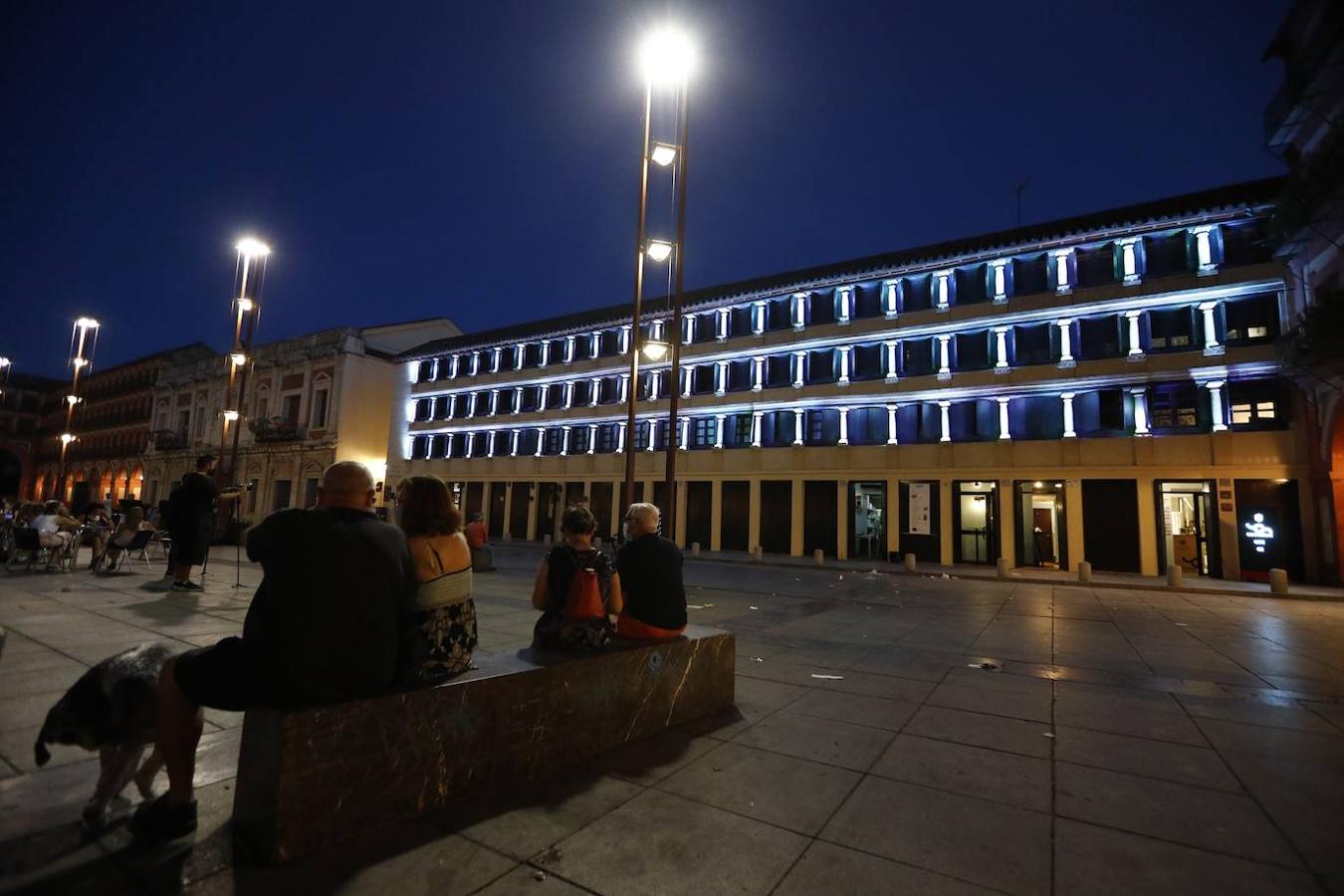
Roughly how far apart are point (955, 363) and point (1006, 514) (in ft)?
21.7

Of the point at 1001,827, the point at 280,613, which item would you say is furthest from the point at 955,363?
the point at 280,613

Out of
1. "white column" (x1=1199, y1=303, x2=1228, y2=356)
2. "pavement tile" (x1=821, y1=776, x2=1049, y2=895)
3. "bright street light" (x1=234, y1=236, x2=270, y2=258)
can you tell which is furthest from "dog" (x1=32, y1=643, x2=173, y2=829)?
"white column" (x1=1199, y1=303, x2=1228, y2=356)

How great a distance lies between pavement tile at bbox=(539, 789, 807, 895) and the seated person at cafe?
1139 millimetres

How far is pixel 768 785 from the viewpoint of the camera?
3.73 m

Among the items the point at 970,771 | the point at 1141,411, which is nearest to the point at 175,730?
the point at 970,771

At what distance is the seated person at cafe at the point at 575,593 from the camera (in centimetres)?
421

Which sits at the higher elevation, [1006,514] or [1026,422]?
[1026,422]

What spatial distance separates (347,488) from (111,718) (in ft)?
4.74

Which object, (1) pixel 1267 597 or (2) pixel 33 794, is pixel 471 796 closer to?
(2) pixel 33 794

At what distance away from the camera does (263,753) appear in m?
2.67

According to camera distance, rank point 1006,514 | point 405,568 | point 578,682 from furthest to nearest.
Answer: point 1006,514, point 578,682, point 405,568

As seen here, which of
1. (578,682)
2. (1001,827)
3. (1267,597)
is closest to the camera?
(1001,827)

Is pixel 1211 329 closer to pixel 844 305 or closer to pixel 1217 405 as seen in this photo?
pixel 1217 405

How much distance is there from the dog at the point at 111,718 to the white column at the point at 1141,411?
27686 mm
